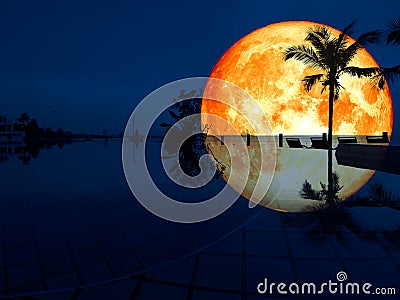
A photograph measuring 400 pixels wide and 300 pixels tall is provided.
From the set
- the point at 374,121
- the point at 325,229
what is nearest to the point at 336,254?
the point at 325,229

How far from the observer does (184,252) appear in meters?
2.75

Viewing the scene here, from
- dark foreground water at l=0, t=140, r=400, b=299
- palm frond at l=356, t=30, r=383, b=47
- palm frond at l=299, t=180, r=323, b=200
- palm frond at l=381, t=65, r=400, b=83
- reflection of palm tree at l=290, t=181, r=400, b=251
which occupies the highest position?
palm frond at l=356, t=30, r=383, b=47

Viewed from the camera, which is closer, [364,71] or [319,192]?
[319,192]

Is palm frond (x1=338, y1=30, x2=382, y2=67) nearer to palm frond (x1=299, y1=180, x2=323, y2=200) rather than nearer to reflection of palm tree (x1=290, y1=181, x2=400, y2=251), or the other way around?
palm frond (x1=299, y1=180, x2=323, y2=200)

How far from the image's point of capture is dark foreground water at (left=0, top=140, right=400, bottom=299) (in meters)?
1.97

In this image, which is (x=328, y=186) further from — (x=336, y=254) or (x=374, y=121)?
(x=374, y=121)

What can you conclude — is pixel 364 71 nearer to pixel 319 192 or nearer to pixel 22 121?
pixel 319 192

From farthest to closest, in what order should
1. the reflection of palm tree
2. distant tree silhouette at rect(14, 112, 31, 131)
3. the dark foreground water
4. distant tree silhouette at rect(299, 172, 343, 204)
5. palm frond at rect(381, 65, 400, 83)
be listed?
distant tree silhouette at rect(14, 112, 31, 131)
palm frond at rect(381, 65, 400, 83)
distant tree silhouette at rect(299, 172, 343, 204)
the reflection of palm tree
the dark foreground water

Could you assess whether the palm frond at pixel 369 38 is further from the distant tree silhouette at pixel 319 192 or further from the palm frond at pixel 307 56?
the distant tree silhouette at pixel 319 192

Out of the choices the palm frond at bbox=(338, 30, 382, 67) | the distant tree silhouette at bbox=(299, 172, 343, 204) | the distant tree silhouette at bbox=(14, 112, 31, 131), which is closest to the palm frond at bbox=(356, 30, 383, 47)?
the palm frond at bbox=(338, 30, 382, 67)

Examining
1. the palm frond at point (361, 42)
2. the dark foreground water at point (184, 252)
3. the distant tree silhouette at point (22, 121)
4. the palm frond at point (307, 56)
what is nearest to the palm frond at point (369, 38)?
the palm frond at point (361, 42)

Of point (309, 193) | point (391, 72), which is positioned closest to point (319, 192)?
point (309, 193)

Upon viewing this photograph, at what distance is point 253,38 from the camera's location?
24.0 meters

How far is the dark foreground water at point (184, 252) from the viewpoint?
6.45ft
